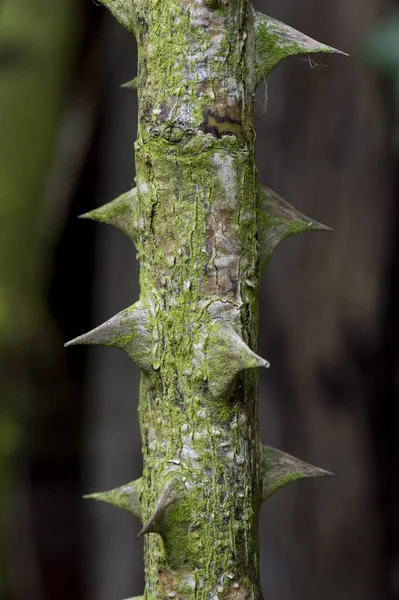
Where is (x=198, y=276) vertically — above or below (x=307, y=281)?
below

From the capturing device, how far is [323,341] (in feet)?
7.22

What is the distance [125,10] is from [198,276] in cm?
24

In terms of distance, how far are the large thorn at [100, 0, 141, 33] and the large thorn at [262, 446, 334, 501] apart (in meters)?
0.41

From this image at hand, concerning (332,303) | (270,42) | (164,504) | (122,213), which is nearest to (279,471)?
(164,504)

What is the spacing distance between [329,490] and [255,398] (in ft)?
5.17

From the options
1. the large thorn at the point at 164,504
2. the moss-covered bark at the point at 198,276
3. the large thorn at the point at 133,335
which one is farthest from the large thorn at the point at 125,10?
the large thorn at the point at 164,504

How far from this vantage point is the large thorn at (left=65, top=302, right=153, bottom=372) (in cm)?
70

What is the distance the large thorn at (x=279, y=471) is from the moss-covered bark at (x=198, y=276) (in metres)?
0.04

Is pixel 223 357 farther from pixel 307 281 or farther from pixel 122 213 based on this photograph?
pixel 307 281

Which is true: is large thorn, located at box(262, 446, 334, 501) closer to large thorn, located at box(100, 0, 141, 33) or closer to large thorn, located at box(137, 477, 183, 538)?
large thorn, located at box(137, 477, 183, 538)

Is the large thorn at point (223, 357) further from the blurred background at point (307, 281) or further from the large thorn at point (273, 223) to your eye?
the blurred background at point (307, 281)

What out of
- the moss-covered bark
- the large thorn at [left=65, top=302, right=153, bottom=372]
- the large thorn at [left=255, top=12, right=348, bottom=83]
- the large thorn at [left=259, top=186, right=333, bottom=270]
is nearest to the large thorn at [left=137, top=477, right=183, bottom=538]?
the moss-covered bark

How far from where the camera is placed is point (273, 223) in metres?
0.76

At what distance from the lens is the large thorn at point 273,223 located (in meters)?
0.76
